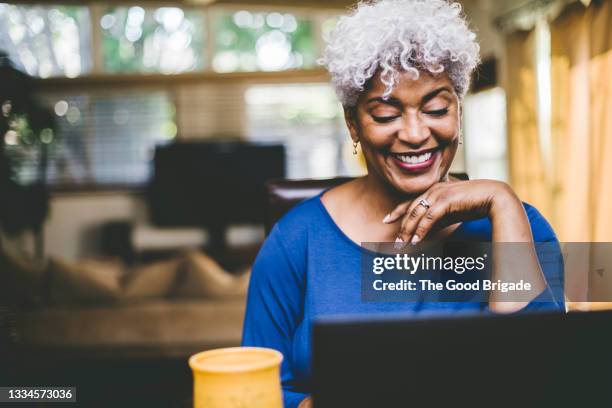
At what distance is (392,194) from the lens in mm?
934

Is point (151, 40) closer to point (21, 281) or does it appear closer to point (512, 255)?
point (21, 281)

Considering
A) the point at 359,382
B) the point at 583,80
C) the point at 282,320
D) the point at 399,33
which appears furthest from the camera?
the point at 583,80

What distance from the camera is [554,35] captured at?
3.54 m

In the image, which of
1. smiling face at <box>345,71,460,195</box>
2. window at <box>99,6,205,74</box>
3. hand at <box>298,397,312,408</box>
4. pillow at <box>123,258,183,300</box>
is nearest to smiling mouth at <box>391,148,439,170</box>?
smiling face at <box>345,71,460,195</box>

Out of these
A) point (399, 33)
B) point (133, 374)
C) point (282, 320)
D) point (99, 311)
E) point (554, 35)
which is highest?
point (554, 35)

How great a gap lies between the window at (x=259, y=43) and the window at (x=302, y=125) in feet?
0.92

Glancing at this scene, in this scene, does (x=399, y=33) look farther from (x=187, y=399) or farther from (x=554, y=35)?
(x=554, y=35)

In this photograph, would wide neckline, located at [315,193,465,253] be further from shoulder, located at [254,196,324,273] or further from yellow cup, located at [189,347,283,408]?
yellow cup, located at [189,347,283,408]

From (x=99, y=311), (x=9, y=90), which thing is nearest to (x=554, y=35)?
(x=99, y=311)

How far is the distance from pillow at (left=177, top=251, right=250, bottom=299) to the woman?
1495mm

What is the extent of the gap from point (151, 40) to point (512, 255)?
583cm

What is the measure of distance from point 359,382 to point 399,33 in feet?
1.77

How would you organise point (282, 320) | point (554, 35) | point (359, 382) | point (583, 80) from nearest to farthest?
point (359, 382)
point (282, 320)
point (583, 80)
point (554, 35)

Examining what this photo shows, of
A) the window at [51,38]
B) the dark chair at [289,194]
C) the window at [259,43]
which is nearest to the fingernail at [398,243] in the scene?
the dark chair at [289,194]
